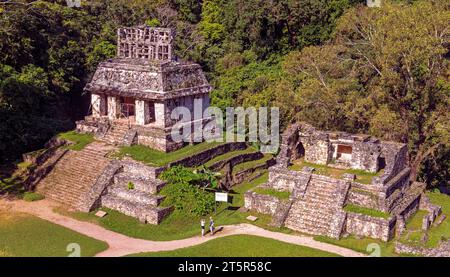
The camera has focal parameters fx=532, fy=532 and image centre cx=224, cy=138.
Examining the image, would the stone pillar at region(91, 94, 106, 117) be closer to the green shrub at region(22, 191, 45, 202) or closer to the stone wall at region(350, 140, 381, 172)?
the green shrub at region(22, 191, 45, 202)

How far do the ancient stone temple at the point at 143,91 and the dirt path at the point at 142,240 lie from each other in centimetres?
595

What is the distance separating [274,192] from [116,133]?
967 centimetres

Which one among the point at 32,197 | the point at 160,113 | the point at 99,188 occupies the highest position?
the point at 160,113

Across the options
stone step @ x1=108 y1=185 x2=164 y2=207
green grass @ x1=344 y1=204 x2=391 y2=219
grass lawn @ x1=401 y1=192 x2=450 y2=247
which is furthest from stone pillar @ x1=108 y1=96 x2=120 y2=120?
grass lawn @ x1=401 y1=192 x2=450 y2=247

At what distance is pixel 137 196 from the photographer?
24.5 metres

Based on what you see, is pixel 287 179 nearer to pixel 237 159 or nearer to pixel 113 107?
pixel 237 159

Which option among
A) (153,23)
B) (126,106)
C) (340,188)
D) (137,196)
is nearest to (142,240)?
(137,196)

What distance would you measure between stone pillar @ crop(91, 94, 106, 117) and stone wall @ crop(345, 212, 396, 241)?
15.9m

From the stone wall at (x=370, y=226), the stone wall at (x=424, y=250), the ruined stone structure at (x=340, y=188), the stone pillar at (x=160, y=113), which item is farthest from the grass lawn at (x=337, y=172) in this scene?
the stone pillar at (x=160, y=113)

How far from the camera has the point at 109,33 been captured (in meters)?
40.5

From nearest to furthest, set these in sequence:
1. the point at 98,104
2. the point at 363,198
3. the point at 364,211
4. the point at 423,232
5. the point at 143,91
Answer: the point at 423,232, the point at 364,211, the point at 363,198, the point at 143,91, the point at 98,104

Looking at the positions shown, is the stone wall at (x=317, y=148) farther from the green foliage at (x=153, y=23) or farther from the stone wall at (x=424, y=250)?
the green foliage at (x=153, y=23)

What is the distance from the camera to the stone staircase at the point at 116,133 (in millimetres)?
28675

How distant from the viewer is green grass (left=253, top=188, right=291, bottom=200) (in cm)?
2436
